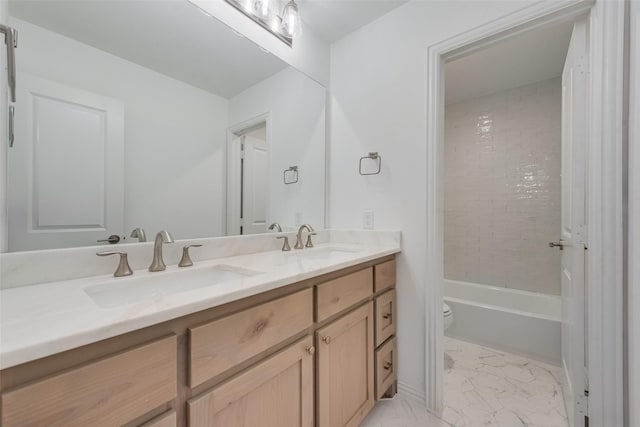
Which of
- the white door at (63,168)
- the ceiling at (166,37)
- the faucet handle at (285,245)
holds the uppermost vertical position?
the ceiling at (166,37)

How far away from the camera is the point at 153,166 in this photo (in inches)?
45.1

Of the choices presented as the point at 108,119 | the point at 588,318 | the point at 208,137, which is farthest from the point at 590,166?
the point at 108,119

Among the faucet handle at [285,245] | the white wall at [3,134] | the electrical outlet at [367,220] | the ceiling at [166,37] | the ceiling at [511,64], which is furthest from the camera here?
the ceiling at [511,64]

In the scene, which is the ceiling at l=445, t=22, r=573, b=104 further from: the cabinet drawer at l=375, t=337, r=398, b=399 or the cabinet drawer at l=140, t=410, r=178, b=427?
the cabinet drawer at l=140, t=410, r=178, b=427

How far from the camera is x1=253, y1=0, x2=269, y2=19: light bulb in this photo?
1.50 meters

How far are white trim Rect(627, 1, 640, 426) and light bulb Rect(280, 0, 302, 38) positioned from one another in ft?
4.90

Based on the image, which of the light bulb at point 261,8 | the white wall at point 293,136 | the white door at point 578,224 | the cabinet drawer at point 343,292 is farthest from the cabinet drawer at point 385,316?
the light bulb at point 261,8

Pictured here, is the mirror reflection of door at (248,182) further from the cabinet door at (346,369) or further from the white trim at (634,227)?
the white trim at (634,227)

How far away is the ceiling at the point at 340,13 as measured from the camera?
1.67 meters

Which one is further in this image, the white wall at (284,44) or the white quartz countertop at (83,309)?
the white wall at (284,44)

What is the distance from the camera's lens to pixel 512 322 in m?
2.07

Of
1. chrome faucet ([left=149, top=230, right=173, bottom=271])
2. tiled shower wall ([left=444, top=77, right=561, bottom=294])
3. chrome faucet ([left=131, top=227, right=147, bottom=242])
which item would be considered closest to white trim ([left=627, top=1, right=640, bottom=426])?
tiled shower wall ([left=444, top=77, right=561, bottom=294])

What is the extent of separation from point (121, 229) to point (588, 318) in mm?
1959

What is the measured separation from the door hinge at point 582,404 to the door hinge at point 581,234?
67 centimetres
